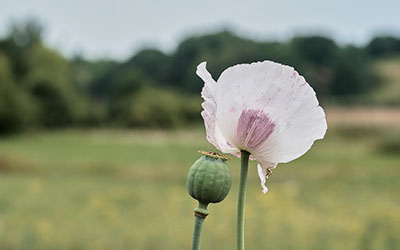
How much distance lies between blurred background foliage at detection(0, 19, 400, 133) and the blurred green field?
44.6 feet

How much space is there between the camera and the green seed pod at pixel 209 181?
22.0 inches

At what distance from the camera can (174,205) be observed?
845 cm

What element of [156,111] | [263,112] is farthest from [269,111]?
[156,111]

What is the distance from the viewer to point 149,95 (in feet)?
116

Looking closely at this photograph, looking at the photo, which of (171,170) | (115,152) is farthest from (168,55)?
(171,170)

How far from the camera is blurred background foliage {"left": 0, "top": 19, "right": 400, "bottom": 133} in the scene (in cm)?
3056

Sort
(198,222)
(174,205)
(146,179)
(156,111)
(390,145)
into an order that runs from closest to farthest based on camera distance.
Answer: (198,222) → (174,205) → (146,179) → (390,145) → (156,111)

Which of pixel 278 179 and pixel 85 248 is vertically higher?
pixel 278 179

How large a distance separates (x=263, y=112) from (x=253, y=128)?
20 mm

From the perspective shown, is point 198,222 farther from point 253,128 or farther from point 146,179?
point 146,179

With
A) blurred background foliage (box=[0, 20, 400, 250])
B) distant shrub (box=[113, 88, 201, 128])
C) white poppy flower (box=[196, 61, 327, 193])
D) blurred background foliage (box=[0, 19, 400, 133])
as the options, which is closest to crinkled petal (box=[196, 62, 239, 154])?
white poppy flower (box=[196, 61, 327, 193])

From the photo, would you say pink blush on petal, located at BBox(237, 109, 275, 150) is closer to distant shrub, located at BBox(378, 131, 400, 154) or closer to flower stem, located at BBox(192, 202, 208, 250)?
flower stem, located at BBox(192, 202, 208, 250)

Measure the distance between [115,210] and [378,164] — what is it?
839 centimetres

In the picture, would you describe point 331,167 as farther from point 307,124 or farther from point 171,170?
point 307,124
